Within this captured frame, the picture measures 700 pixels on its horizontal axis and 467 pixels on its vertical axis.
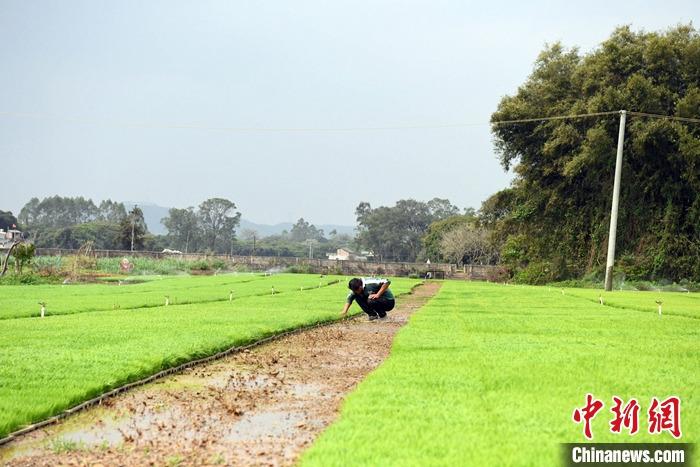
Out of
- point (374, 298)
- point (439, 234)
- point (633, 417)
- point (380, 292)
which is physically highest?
point (439, 234)

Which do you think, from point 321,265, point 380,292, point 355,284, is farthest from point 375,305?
point 321,265

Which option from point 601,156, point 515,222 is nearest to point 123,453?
point 601,156

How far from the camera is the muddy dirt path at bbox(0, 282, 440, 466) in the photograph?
6.47 metres

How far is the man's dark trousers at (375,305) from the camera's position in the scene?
19.7 meters

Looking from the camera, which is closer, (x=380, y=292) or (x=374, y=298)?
(x=380, y=292)

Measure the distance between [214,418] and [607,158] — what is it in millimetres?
45188

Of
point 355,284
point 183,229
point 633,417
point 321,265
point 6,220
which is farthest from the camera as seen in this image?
point 183,229

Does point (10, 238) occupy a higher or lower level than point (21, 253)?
higher

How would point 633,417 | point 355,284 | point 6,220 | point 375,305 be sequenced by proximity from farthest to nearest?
point 6,220 → point 375,305 → point 355,284 → point 633,417

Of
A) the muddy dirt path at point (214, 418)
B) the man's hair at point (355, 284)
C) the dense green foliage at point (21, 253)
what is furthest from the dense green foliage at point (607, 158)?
the muddy dirt path at point (214, 418)

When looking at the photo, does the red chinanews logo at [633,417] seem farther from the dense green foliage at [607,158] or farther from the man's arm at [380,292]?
the dense green foliage at [607,158]

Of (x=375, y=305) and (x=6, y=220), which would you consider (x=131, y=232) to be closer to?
(x=6, y=220)

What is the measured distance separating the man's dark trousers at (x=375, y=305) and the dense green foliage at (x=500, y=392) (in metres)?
3.23

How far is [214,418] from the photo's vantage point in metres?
7.91
